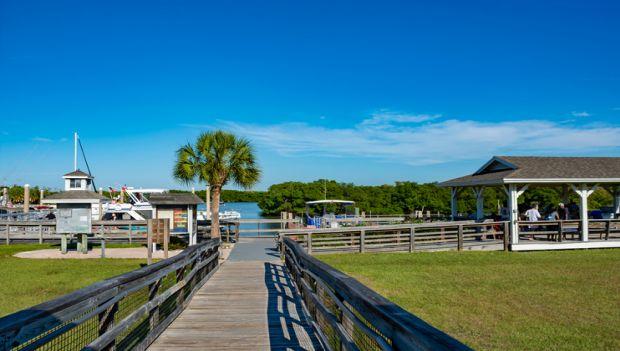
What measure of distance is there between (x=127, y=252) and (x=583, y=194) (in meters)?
17.0

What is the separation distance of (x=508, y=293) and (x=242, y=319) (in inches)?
223

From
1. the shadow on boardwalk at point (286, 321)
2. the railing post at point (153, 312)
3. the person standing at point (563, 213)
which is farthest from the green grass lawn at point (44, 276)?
the person standing at point (563, 213)

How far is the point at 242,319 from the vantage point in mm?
6559

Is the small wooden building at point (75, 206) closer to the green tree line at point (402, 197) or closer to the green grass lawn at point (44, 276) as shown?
the green grass lawn at point (44, 276)

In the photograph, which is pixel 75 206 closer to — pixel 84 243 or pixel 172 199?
pixel 84 243

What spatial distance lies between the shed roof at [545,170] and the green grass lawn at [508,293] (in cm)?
279

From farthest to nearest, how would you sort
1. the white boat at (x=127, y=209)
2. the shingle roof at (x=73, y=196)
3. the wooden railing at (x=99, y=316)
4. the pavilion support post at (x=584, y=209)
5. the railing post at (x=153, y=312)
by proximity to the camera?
the white boat at (x=127, y=209), the shingle roof at (x=73, y=196), the pavilion support post at (x=584, y=209), the railing post at (x=153, y=312), the wooden railing at (x=99, y=316)

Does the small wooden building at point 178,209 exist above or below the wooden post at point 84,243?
above

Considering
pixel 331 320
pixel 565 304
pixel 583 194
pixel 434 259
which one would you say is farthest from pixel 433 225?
pixel 331 320

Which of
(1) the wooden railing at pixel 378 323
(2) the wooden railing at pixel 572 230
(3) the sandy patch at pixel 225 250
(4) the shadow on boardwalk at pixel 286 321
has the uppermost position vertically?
(1) the wooden railing at pixel 378 323

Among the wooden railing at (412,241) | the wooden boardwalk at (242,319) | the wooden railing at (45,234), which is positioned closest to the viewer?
the wooden boardwalk at (242,319)

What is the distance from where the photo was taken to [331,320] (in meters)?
4.40

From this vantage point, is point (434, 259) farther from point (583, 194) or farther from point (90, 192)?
point (90, 192)

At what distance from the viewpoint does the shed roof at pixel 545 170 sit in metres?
17.4
